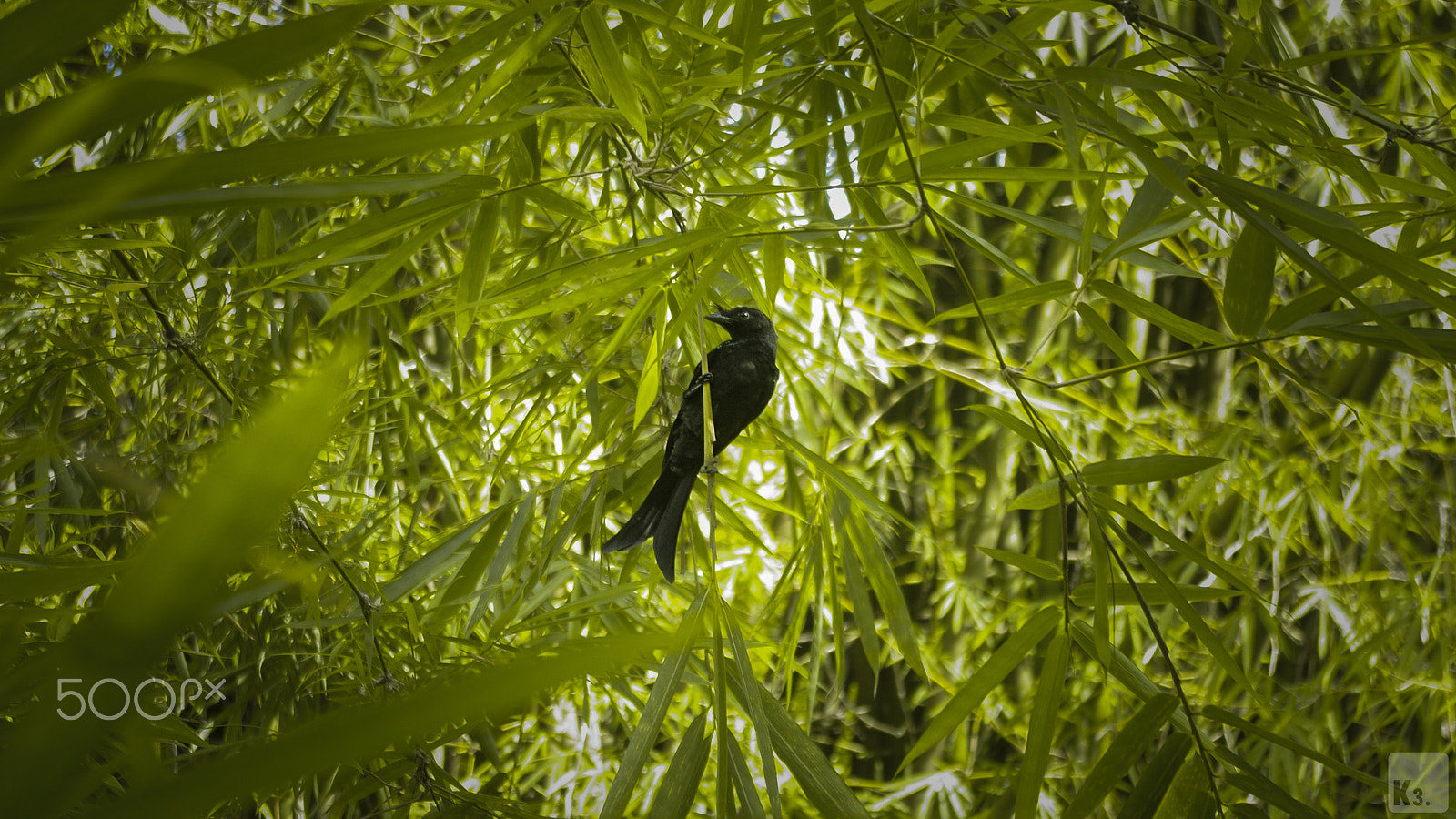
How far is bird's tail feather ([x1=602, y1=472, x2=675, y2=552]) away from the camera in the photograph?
2.71 feet

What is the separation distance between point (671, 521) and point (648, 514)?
33 mm

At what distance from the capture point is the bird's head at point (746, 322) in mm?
851

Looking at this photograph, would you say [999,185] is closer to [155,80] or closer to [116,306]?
[116,306]

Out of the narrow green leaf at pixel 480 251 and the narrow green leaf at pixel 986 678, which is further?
the narrow green leaf at pixel 480 251

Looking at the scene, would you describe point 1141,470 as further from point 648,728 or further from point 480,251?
point 480,251

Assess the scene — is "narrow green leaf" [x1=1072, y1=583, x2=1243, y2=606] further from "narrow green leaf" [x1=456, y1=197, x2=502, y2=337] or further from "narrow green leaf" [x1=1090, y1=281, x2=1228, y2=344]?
"narrow green leaf" [x1=456, y1=197, x2=502, y2=337]

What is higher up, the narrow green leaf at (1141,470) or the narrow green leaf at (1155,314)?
the narrow green leaf at (1155,314)

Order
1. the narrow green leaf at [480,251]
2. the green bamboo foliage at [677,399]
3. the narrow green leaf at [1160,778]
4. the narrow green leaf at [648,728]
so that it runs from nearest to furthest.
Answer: the green bamboo foliage at [677,399], the narrow green leaf at [648,728], the narrow green leaf at [1160,778], the narrow green leaf at [480,251]

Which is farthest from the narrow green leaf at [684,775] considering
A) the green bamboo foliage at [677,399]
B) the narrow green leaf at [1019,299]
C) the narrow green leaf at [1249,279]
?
the narrow green leaf at [1249,279]

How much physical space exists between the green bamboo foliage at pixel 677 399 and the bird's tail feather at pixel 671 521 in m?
0.08

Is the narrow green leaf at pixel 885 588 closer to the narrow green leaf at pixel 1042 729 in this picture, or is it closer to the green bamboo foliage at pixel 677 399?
the green bamboo foliage at pixel 677 399

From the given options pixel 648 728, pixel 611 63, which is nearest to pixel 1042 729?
pixel 648 728

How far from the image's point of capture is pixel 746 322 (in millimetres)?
852

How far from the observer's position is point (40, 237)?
0.71 ft
